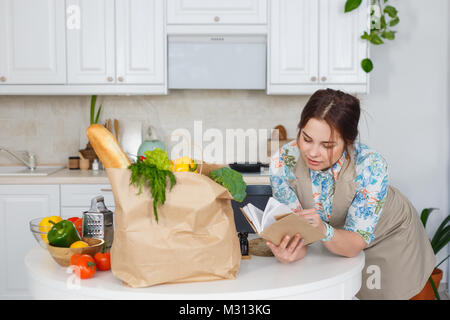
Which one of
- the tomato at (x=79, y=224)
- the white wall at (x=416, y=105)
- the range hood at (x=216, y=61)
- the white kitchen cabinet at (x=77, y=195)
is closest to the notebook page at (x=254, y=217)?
the tomato at (x=79, y=224)

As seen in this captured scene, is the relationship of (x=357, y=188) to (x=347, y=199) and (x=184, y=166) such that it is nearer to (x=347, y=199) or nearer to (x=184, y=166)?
(x=347, y=199)

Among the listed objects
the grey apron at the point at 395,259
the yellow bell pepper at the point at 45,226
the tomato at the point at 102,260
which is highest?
the yellow bell pepper at the point at 45,226

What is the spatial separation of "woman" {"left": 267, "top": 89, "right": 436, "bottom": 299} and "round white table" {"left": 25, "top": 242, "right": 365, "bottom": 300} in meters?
0.08

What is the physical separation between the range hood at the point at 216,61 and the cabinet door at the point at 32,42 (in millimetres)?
771

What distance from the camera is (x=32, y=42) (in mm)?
3064

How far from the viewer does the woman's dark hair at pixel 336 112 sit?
143 centimetres

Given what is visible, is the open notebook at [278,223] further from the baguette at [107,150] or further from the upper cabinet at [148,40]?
the upper cabinet at [148,40]

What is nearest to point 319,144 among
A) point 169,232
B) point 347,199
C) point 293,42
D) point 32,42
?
point 347,199

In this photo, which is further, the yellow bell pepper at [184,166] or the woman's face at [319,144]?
the woman's face at [319,144]

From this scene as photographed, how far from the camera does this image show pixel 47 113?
343 cm

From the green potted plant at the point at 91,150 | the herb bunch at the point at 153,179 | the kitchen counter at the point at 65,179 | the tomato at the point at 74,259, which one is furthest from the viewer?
the green potted plant at the point at 91,150

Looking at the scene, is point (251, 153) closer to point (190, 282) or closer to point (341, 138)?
point (341, 138)

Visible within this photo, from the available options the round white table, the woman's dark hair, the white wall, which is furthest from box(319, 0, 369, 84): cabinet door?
the round white table

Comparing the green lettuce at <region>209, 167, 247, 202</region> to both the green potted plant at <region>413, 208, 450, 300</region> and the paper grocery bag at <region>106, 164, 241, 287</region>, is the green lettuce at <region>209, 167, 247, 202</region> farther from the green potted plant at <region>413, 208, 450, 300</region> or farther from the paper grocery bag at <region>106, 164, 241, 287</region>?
the green potted plant at <region>413, 208, 450, 300</region>
